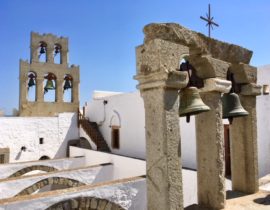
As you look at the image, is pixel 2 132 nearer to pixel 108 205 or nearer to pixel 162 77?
pixel 108 205

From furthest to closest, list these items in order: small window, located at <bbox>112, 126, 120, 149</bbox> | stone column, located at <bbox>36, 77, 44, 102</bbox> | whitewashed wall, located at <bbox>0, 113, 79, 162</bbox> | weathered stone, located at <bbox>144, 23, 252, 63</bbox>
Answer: stone column, located at <bbox>36, 77, 44, 102</bbox> < small window, located at <bbox>112, 126, 120, 149</bbox> < whitewashed wall, located at <bbox>0, 113, 79, 162</bbox> < weathered stone, located at <bbox>144, 23, 252, 63</bbox>

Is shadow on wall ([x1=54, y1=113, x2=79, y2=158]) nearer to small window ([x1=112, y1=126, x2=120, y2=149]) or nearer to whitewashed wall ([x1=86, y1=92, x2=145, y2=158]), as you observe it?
whitewashed wall ([x1=86, y1=92, x2=145, y2=158])

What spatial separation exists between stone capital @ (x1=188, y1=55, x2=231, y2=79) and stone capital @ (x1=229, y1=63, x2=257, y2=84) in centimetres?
42

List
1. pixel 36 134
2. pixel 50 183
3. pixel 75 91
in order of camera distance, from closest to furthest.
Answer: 1. pixel 50 183
2. pixel 36 134
3. pixel 75 91

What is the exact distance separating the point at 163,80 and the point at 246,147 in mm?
1826

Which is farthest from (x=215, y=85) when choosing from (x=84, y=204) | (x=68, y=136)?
(x=68, y=136)

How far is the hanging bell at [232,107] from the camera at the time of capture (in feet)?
10.3

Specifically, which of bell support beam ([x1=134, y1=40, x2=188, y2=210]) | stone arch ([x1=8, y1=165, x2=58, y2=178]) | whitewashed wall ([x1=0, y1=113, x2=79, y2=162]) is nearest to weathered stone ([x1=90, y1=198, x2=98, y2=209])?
bell support beam ([x1=134, y1=40, x2=188, y2=210])

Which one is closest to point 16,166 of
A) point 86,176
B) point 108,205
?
point 86,176

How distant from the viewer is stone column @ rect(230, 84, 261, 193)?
3371 millimetres

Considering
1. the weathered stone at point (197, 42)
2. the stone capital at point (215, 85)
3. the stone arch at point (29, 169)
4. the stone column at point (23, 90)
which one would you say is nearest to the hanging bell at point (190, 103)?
the stone capital at point (215, 85)

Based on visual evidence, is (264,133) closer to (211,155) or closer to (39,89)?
(211,155)

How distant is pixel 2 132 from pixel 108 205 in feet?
23.5

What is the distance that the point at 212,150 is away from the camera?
2.89 m
